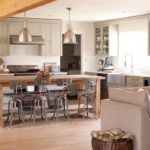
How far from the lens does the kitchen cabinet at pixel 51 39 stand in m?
10.2

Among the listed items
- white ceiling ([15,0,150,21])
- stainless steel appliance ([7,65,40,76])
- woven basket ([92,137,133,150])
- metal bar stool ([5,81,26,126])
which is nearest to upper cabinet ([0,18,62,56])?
stainless steel appliance ([7,65,40,76])

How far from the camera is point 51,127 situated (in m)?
6.91

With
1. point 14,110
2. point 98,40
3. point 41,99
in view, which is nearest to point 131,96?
point 41,99

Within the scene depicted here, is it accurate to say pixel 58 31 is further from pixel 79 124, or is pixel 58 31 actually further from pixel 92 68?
pixel 79 124

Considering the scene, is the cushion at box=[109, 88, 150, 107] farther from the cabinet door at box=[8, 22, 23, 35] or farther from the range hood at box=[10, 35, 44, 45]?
the cabinet door at box=[8, 22, 23, 35]

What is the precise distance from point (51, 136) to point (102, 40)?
5.22 metres

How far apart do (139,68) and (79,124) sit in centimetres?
337

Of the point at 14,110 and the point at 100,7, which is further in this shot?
the point at 14,110

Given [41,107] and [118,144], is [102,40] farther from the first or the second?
[118,144]

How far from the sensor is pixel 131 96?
4898 millimetres

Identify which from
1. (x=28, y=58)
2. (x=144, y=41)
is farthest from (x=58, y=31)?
(x=144, y=41)

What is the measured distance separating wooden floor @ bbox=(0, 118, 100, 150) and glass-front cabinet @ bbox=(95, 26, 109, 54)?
3.70 metres

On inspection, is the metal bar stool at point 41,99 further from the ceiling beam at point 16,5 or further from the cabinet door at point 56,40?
the cabinet door at point 56,40

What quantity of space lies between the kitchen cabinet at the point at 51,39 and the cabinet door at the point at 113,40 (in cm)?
150
